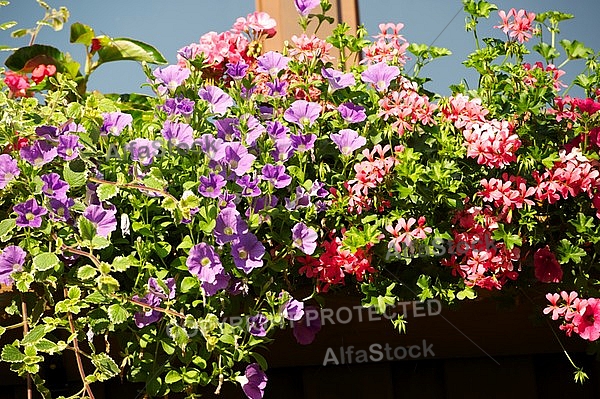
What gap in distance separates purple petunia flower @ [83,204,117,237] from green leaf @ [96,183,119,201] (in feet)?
0.05

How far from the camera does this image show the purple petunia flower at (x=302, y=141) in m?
1.12

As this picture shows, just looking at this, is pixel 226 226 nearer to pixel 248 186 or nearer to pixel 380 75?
pixel 248 186

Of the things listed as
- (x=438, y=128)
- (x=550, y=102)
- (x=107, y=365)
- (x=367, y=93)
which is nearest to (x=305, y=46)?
(x=367, y=93)

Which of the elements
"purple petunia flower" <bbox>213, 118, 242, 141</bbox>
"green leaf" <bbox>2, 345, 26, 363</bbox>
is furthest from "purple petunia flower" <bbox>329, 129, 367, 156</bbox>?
"green leaf" <bbox>2, 345, 26, 363</bbox>

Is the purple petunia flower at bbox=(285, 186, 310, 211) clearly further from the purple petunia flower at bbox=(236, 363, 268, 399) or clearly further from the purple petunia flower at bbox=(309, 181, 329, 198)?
the purple petunia flower at bbox=(236, 363, 268, 399)

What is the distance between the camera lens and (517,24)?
1.28 meters

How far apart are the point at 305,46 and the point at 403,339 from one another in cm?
58

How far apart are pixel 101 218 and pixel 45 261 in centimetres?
9

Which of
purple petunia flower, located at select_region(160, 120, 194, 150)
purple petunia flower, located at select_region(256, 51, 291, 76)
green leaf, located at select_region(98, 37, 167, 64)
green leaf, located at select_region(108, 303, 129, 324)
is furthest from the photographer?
green leaf, located at select_region(98, 37, 167, 64)

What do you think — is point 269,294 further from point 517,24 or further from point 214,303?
point 517,24

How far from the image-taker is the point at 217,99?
114cm

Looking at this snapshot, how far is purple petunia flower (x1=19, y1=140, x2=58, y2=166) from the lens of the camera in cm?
106

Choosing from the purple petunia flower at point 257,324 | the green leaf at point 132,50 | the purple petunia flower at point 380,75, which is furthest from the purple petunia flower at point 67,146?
the green leaf at point 132,50

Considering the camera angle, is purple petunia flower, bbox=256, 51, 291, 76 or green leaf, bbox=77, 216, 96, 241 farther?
purple petunia flower, bbox=256, 51, 291, 76
